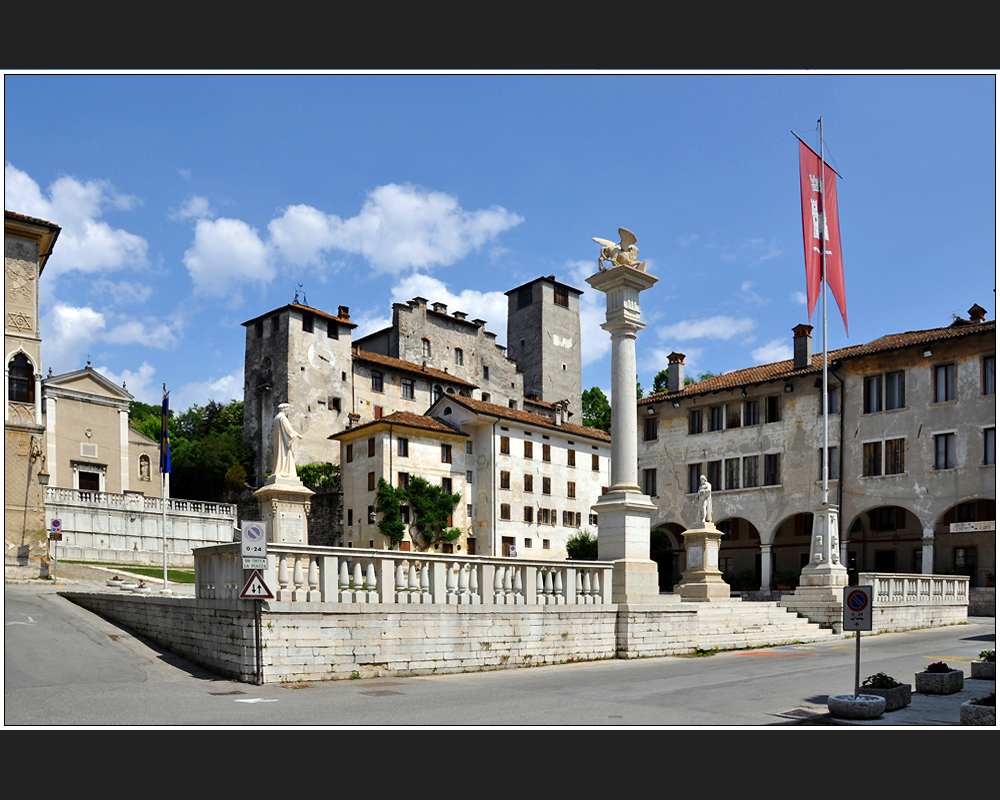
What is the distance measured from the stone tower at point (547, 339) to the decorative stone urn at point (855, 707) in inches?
2809

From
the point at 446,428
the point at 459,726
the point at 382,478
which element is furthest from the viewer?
the point at 446,428

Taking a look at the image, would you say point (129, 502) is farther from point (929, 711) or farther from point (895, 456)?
point (929, 711)

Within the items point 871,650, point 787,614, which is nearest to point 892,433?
point 787,614

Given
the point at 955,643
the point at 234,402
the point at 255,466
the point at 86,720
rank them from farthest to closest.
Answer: the point at 234,402, the point at 255,466, the point at 955,643, the point at 86,720

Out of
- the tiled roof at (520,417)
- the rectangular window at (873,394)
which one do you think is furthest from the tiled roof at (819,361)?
the tiled roof at (520,417)

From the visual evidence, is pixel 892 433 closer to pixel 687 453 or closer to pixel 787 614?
pixel 687 453

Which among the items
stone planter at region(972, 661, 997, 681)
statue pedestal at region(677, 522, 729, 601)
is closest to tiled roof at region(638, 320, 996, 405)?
statue pedestal at region(677, 522, 729, 601)

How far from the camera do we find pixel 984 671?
15336 mm

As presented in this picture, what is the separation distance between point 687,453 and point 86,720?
41.6 metres

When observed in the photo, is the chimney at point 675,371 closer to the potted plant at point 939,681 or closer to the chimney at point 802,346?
the chimney at point 802,346

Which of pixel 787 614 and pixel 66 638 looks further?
pixel 787 614

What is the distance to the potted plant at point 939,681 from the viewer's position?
1344 centimetres

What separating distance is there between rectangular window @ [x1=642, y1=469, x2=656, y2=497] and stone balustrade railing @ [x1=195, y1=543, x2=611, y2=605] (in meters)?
Result: 32.1

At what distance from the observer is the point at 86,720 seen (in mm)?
10609
